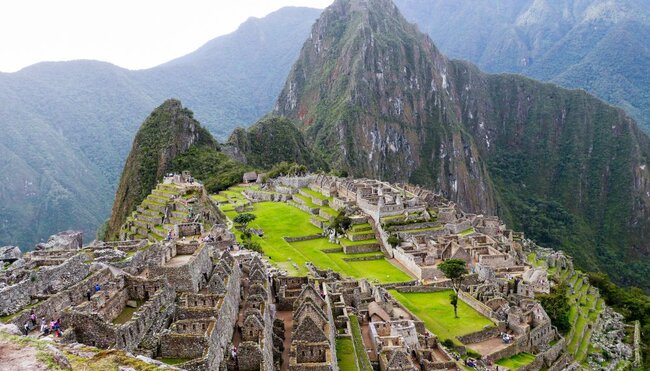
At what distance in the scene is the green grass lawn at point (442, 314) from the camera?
1358 inches

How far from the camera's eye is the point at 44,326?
14492 mm

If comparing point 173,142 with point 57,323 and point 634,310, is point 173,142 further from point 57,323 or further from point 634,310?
point 57,323

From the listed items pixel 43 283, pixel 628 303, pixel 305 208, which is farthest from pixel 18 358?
pixel 628 303

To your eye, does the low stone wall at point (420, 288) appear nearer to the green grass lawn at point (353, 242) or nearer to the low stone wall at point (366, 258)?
the low stone wall at point (366, 258)

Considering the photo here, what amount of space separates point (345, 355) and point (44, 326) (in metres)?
12.3

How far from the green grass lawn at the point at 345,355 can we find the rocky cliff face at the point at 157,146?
74770 millimetres

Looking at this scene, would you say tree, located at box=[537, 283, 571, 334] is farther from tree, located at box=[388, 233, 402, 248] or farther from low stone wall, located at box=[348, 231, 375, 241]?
low stone wall, located at box=[348, 231, 375, 241]

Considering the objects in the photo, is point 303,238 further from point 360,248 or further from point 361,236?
point 361,236

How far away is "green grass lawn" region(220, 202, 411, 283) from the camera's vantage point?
44719 mm

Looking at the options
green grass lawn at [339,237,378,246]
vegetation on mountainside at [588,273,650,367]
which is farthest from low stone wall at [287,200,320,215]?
vegetation on mountainside at [588,273,650,367]

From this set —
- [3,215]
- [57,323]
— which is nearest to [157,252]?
[57,323]

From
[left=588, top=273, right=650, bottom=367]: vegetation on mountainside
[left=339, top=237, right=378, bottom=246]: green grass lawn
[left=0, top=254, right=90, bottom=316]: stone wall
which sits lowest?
[left=588, top=273, right=650, bottom=367]: vegetation on mountainside

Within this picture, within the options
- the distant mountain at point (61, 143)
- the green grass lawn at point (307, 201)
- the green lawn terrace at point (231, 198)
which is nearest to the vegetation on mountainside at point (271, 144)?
the distant mountain at point (61, 143)

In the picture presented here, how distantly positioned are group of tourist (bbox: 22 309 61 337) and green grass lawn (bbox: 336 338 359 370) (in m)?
11.0
